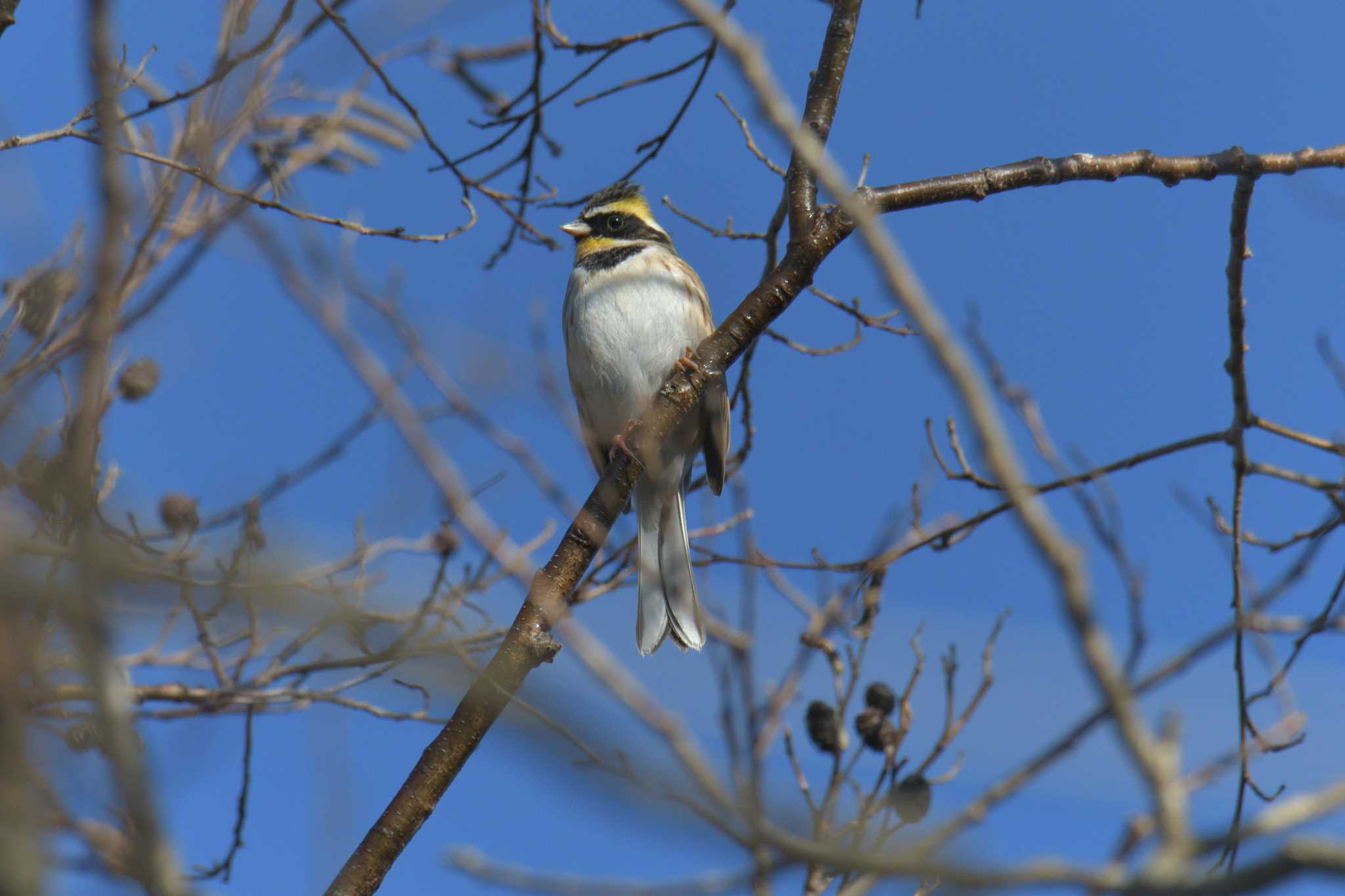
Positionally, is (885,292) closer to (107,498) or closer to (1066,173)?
(1066,173)

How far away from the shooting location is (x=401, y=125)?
5566mm

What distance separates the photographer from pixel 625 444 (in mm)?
3736

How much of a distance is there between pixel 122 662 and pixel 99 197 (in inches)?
131

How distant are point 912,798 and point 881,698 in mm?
588

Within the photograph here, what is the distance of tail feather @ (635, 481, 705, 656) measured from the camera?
4945mm

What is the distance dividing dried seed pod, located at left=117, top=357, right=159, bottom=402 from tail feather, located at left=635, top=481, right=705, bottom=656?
80.8 inches

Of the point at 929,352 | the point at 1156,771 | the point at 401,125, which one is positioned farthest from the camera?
the point at 401,125

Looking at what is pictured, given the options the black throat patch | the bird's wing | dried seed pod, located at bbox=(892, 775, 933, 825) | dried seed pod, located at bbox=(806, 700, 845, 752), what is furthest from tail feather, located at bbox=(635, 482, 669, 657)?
dried seed pod, located at bbox=(892, 775, 933, 825)

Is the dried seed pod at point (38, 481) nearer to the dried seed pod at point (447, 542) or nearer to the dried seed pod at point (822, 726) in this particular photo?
the dried seed pod at point (447, 542)

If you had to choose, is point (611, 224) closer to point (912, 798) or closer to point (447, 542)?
point (447, 542)

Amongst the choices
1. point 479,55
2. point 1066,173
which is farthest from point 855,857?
point 479,55

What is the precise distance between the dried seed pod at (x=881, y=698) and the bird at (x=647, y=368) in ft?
3.38

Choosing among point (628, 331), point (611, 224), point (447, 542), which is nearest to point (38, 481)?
point (447, 542)

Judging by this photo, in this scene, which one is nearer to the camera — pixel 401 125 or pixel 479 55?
pixel 479 55
